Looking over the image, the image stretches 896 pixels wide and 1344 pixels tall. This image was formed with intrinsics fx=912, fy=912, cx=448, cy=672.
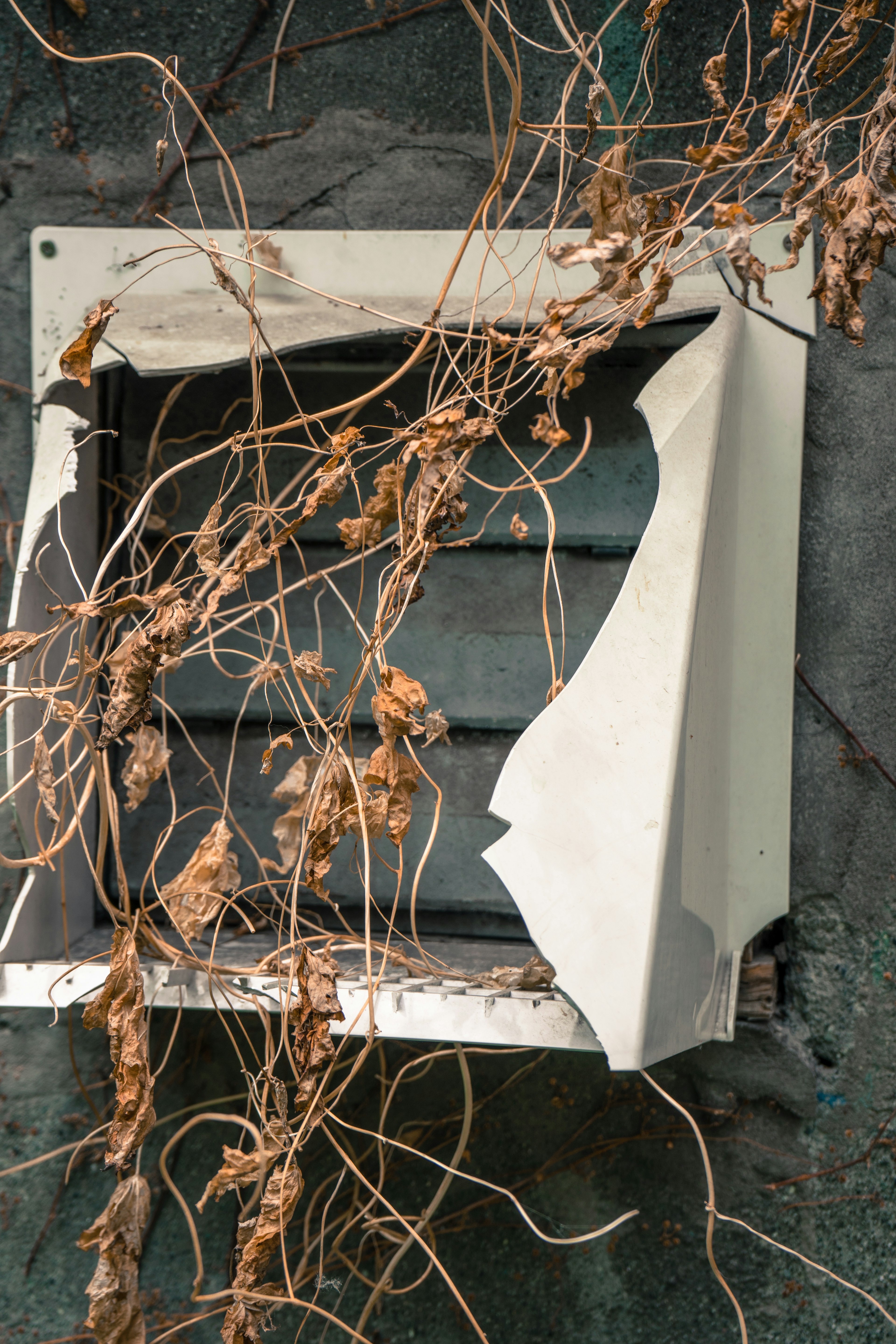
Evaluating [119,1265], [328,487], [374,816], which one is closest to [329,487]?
[328,487]

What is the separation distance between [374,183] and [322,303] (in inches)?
10.9

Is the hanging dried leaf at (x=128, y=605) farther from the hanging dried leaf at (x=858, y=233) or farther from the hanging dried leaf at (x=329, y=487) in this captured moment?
the hanging dried leaf at (x=858, y=233)

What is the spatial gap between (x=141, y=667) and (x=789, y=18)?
898 millimetres

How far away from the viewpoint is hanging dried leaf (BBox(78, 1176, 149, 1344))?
989 millimetres

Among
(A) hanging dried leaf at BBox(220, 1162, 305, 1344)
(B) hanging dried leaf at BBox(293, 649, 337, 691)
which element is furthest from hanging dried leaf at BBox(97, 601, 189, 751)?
(A) hanging dried leaf at BBox(220, 1162, 305, 1344)

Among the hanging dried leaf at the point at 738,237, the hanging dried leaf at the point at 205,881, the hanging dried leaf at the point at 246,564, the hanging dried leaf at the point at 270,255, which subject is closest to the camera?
the hanging dried leaf at the point at 738,237

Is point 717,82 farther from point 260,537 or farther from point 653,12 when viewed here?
point 260,537

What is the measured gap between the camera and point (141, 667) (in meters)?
0.88

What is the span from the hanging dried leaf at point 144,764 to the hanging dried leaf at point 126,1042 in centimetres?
27

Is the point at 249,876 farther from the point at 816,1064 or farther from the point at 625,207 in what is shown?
the point at 625,207

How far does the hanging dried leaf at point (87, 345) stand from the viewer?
0.89 meters

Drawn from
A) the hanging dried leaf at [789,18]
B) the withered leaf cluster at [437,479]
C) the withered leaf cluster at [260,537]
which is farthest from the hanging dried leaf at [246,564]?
the hanging dried leaf at [789,18]

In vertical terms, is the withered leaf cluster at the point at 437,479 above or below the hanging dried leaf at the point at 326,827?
above

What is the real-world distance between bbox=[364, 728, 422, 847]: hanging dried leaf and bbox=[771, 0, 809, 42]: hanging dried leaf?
30.6 inches
